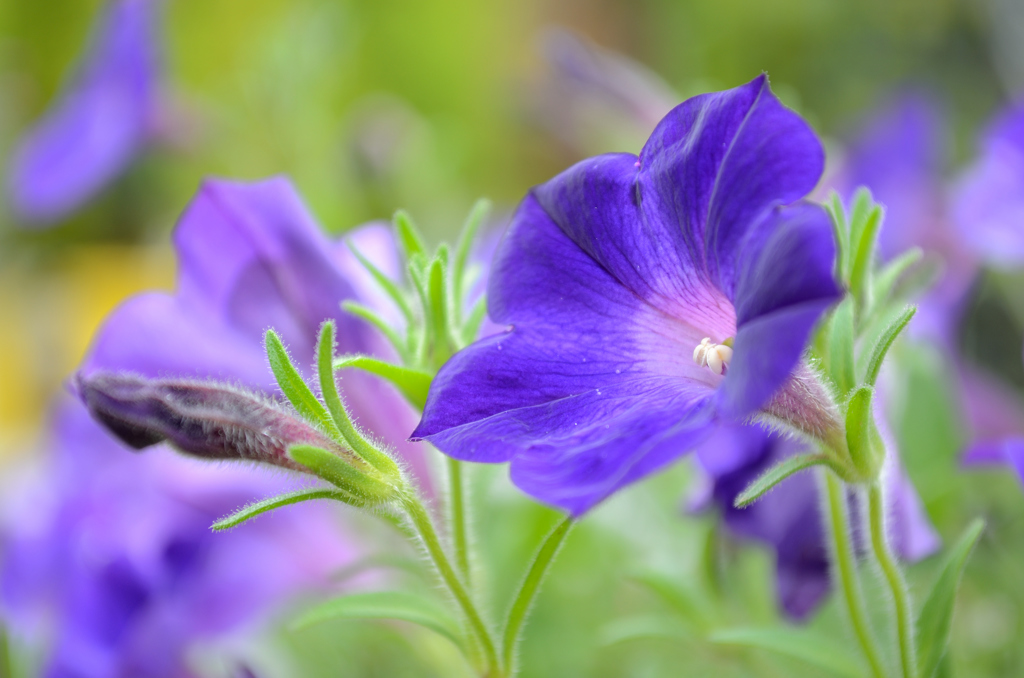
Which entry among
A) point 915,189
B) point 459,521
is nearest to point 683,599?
point 459,521

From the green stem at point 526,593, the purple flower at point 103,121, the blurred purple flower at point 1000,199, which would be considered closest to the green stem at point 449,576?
the green stem at point 526,593

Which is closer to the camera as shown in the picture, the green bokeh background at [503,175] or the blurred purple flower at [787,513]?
the blurred purple flower at [787,513]

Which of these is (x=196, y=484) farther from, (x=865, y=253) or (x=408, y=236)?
(x=865, y=253)

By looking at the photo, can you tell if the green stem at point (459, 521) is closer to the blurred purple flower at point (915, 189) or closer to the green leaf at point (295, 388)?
the green leaf at point (295, 388)

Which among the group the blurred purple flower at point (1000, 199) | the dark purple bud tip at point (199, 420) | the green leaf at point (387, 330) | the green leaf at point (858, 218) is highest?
the blurred purple flower at point (1000, 199)

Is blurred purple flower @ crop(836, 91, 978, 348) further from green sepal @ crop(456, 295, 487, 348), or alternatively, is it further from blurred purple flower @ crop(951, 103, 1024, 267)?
green sepal @ crop(456, 295, 487, 348)

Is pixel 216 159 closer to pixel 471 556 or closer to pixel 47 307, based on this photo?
pixel 47 307

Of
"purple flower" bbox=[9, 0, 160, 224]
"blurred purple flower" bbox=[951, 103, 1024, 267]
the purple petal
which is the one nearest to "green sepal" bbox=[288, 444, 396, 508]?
the purple petal
